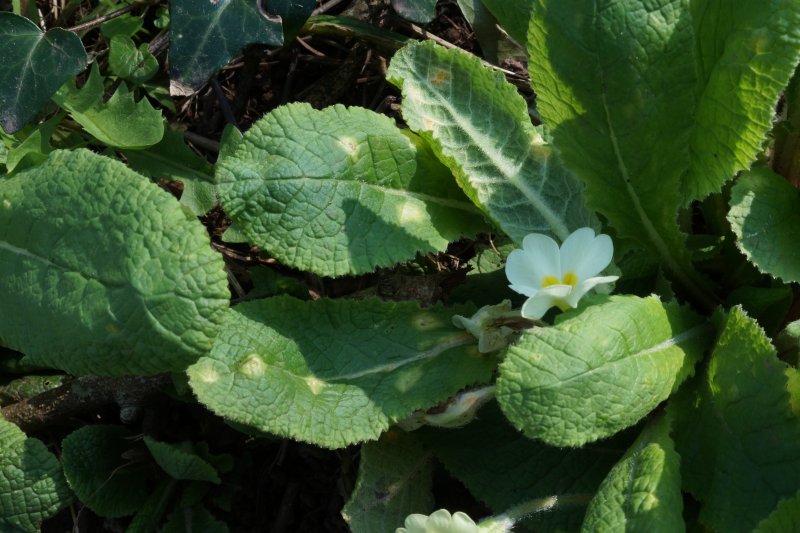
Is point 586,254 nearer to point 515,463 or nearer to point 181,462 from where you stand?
point 515,463

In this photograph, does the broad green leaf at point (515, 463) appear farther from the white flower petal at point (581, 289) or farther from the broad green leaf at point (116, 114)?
the broad green leaf at point (116, 114)

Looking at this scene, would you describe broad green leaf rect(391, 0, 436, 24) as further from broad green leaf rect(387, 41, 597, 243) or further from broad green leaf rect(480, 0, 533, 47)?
broad green leaf rect(387, 41, 597, 243)

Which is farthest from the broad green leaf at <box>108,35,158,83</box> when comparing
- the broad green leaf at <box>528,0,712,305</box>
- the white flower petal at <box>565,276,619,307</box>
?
the white flower petal at <box>565,276,619,307</box>

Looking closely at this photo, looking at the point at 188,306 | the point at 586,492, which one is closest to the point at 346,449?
the point at 586,492

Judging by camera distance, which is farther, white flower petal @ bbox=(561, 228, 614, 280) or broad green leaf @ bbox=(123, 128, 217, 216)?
broad green leaf @ bbox=(123, 128, 217, 216)

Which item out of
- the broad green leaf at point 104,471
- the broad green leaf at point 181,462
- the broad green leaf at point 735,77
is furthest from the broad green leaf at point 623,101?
the broad green leaf at point 104,471
